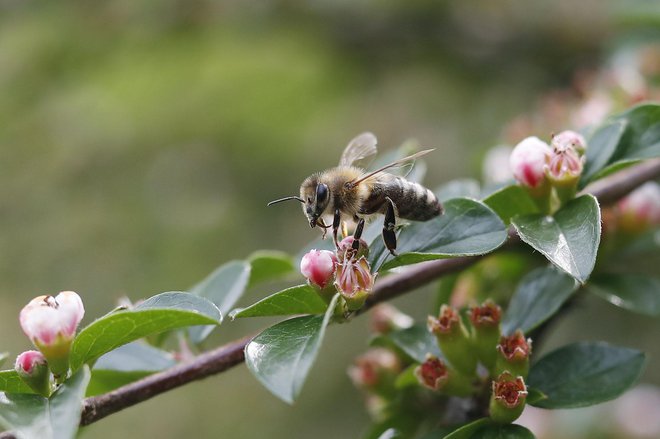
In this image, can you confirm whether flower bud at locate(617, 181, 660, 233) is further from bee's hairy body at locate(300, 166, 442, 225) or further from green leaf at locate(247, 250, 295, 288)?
green leaf at locate(247, 250, 295, 288)

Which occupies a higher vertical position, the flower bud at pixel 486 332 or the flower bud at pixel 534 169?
the flower bud at pixel 534 169

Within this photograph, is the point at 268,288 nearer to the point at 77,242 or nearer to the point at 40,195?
the point at 77,242

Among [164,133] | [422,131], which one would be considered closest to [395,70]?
[422,131]

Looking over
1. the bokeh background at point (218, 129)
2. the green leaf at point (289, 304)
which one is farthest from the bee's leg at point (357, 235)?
the bokeh background at point (218, 129)

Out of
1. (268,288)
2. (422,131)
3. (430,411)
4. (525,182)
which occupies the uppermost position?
(525,182)

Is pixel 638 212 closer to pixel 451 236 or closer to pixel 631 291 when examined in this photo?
pixel 631 291

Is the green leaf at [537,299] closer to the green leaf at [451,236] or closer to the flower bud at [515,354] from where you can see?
the flower bud at [515,354]

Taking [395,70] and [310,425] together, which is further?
[395,70]

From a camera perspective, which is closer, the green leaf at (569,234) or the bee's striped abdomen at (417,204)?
the green leaf at (569,234)
